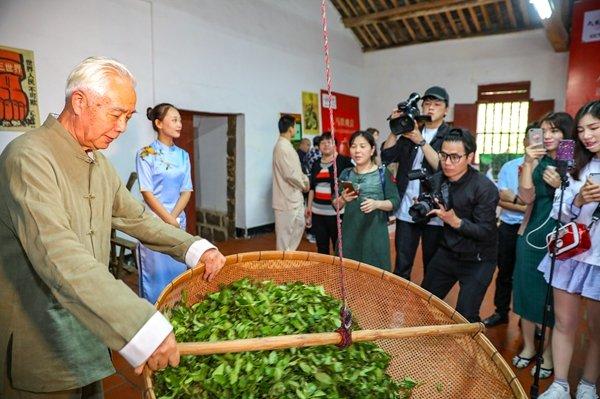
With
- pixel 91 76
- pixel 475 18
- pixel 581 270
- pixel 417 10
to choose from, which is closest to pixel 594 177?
pixel 581 270

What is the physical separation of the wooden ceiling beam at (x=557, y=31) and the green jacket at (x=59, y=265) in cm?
625

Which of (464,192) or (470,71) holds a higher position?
(470,71)

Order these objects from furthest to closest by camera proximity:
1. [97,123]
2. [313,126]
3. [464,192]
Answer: [313,126] → [464,192] → [97,123]

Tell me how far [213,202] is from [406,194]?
13.2 ft

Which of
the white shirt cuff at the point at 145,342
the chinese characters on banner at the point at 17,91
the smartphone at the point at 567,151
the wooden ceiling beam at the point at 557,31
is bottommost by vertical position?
the white shirt cuff at the point at 145,342

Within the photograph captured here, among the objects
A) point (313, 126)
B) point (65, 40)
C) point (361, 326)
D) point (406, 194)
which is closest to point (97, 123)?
point (361, 326)

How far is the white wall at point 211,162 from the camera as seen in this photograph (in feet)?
19.7

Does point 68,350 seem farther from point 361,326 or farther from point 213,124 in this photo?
point 213,124

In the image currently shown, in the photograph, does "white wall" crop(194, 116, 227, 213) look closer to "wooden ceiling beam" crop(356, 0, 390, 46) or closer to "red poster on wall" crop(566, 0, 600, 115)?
"wooden ceiling beam" crop(356, 0, 390, 46)

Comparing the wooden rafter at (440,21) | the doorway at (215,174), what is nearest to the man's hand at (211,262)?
the doorway at (215,174)

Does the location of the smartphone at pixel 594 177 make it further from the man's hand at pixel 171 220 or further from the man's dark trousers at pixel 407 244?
the man's hand at pixel 171 220

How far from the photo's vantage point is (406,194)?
2.81 m

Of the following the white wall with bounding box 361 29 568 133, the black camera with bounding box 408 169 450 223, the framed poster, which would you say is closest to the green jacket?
the black camera with bounding box 408 169 450 223

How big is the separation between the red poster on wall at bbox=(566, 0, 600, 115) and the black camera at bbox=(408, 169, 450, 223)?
5.31 metres
